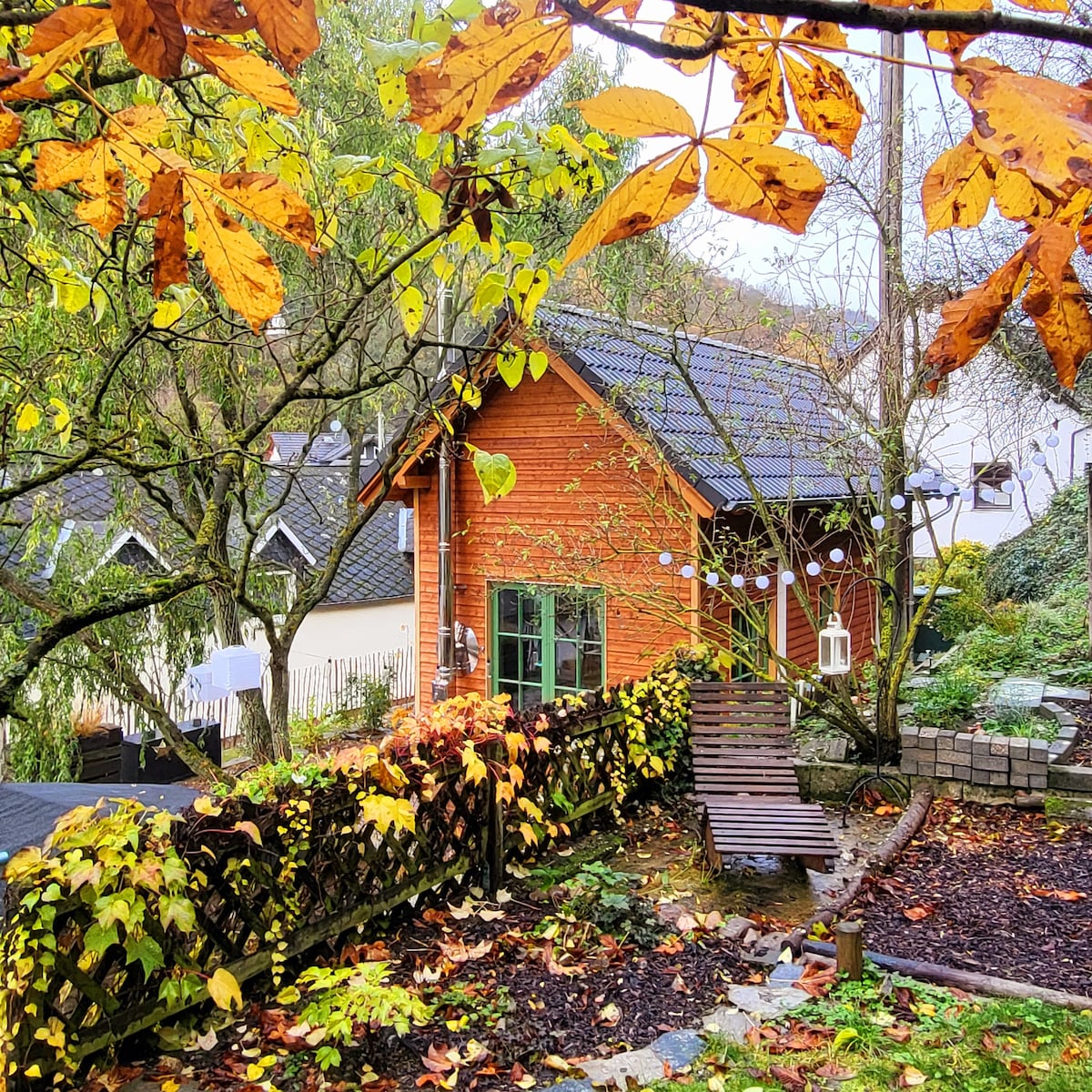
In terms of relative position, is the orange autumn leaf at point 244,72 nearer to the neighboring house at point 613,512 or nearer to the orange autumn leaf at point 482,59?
the orange autumn leaf at point 482,59

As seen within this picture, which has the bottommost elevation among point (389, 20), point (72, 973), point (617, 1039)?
point (617, 1039)

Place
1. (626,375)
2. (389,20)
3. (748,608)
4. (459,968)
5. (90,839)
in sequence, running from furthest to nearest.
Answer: (389,20)
(626,375)
(748,608)
(459,968)
(90,839)

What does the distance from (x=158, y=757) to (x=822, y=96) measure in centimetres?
1222

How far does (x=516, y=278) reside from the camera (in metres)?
1.57

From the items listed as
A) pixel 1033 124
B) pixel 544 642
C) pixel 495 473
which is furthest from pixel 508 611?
pixel 1033 124

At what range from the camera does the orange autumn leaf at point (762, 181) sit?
570mm

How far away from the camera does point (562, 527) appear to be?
9.71m

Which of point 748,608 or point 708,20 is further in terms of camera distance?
point 748,608

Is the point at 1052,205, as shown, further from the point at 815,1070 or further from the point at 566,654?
Result: the point at 566,654

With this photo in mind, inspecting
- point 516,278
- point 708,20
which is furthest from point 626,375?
point 708,20

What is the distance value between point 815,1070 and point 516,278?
9.69ft

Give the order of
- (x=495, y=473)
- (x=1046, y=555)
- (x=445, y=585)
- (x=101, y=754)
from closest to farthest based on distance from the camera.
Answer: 1. (x=495, y=473)
2. (x=445, y=585)
3. (x=101, y=754)
4. (x=1046, y=555)

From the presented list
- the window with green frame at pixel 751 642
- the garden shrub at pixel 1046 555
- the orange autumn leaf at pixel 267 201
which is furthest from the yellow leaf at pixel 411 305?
the garden shrub at pixel 1046 555

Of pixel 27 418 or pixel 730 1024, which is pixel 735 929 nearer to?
pixel 730 1024
